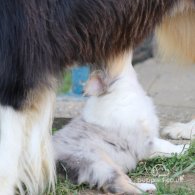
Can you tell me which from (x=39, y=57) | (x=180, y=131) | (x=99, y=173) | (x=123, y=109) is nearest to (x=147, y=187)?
(x=99, y=173)

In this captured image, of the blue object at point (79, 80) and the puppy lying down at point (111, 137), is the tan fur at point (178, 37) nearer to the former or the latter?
the puppy lying down at point (111, 137)

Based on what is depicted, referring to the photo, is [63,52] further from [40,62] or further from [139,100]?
[139,100]

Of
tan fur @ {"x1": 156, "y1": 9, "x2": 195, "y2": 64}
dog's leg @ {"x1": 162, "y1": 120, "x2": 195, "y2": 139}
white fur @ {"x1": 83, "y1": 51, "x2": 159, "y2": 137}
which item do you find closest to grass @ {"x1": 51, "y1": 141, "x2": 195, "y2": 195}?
white fur @ {"x1": 83, "y1": 51, "x2": 159, "y2": 137}

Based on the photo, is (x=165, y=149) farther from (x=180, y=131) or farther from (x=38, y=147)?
(x=38, y=147)

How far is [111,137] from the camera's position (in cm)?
365

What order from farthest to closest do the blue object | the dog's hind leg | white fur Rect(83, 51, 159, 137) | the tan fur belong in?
the blue object, the tan fur, white fur Rect(83, 51, 159, 137), the dog's hind leg

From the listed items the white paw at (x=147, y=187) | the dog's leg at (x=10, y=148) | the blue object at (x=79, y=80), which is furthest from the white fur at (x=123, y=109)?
the blue object at (x=79, y=80)

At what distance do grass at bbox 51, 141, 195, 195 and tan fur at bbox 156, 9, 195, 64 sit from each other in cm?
75

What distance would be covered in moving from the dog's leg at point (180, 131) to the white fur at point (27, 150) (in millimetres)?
1258

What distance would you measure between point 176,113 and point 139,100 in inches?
59.1

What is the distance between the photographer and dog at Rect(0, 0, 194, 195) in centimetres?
325

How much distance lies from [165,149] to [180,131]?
0.58 m

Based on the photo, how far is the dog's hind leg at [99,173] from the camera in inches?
132

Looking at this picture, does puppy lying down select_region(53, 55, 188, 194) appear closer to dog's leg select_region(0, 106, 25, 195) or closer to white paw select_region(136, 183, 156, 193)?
white paw select_region(136, 183, 156, 193)
